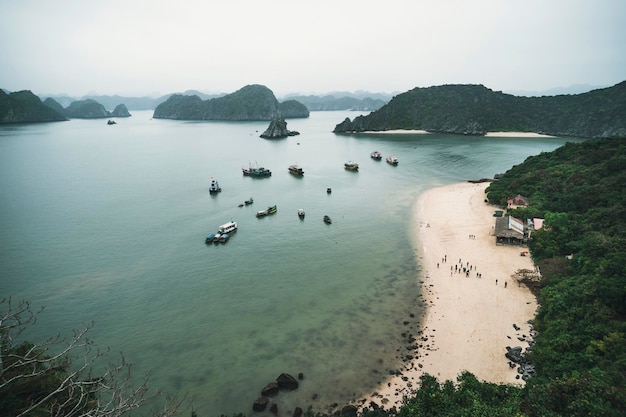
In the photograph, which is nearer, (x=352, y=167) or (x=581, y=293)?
(x=581, y=293)

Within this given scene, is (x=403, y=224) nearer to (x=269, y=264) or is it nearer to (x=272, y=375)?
(x=269, y=264)

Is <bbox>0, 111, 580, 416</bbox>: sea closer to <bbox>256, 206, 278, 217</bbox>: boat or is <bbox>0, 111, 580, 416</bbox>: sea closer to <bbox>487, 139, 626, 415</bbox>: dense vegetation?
<bbox>256, 206, 278, 217</bbox>: boat

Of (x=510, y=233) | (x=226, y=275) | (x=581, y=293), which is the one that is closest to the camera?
(x=581, y=293)

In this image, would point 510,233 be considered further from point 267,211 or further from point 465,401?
point 267,211

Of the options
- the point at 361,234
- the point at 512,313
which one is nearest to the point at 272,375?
the point at 512,313

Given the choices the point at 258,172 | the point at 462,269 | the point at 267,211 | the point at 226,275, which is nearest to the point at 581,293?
the point at 462,269

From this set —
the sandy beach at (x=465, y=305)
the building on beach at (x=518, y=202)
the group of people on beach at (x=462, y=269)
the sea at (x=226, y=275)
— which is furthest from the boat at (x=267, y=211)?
the building on beach at (x=518, y=202)

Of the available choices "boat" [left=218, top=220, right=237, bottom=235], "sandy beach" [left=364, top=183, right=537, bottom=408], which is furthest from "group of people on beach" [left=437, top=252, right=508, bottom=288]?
"boat" [left=218, top=220, right=237, bottom=235]
